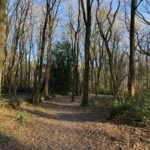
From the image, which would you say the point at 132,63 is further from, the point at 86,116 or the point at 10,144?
the point at 10,144

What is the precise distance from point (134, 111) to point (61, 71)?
86.6 ft

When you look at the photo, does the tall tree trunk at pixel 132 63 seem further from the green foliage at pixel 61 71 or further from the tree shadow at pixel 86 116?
the green foliage at pixel 61 71

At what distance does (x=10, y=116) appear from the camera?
45.9ft

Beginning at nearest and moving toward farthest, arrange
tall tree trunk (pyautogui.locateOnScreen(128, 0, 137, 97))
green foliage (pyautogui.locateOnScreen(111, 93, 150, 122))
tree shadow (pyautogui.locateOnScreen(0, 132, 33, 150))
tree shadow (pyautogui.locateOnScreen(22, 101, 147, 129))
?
tree shadow (pyautogui.locateOnScreen(0, 132, 33, 150)) < green foliage (pyautogui.locateOnScreen(111, 93, 150, 122)) < tree shadow (pyautogui.locateOnScreen(22, 101, 147, 129)) < tall tree trunk (pyautogui.locateOnScreen(128, 0, 137, 97))

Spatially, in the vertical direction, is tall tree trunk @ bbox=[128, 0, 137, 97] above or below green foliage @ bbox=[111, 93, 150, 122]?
above

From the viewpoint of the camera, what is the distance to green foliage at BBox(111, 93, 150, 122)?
40.5ft

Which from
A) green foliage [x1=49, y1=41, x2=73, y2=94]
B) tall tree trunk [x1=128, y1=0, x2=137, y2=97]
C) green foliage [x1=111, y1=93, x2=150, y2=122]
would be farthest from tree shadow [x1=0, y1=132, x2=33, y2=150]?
green foliage [x1=49, y1=41, x2=73, y2=94]

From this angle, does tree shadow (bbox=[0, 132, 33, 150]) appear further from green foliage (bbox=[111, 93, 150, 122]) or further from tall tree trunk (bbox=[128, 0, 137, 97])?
tall tree trunk (bbox=[128, 0, 137, 97])

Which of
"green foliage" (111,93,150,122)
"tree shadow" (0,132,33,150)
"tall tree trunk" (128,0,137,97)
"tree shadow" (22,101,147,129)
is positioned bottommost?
"tree shadow" (0,132,33,150)

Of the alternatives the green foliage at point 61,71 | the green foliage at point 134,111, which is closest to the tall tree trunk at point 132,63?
the green foliage at point 134,111

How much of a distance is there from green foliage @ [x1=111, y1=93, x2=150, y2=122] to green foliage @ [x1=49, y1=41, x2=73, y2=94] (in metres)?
24.9

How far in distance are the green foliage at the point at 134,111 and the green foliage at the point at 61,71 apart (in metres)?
24.9

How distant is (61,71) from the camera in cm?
3878

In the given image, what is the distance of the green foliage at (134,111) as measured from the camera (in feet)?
40.5
